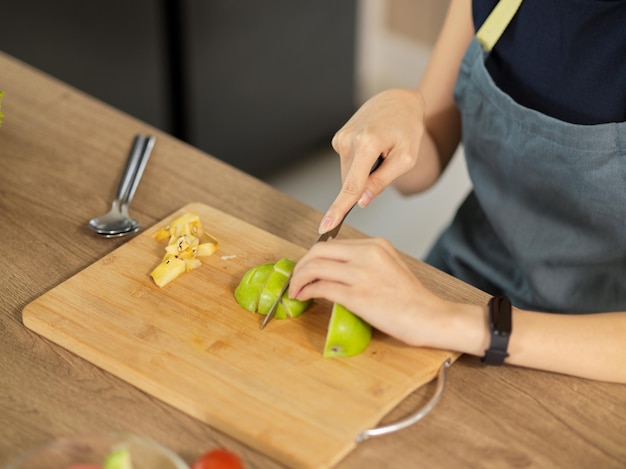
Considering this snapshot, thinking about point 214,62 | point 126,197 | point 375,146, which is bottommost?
point 214,62

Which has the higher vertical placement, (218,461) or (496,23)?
(496,23)

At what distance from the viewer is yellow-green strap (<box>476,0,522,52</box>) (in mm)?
1294

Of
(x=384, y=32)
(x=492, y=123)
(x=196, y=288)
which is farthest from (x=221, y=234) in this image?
(x=384, y=32)

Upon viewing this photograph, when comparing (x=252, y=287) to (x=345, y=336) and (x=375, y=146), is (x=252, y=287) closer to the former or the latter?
(x=345, y=336)

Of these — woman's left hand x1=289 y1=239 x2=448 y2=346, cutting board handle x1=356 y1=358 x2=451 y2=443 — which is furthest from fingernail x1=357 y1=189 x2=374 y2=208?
cutting board handle x1=356 y1=358 x2=451 y2=443

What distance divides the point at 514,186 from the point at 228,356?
0.59m

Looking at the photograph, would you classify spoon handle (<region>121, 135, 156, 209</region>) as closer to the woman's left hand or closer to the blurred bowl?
the woman's left hand

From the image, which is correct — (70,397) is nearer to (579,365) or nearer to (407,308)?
(407,308)

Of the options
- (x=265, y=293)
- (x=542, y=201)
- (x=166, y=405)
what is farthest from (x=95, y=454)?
(x=542, y=201)

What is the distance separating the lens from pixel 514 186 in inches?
51.7

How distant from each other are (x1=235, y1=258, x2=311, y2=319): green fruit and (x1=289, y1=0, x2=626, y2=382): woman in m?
0.03

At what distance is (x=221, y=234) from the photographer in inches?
44.3

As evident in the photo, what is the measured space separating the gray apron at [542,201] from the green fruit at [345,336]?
1.48 ft

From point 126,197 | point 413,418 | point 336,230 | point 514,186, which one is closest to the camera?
point 413,418
